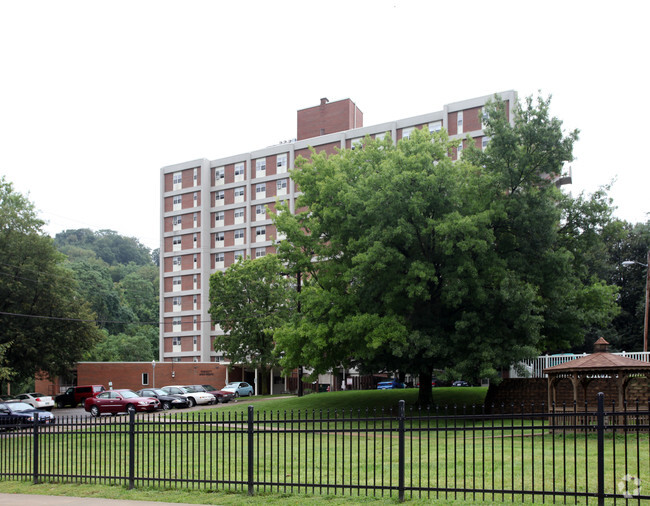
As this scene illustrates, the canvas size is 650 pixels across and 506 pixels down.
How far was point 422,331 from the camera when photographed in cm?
2642

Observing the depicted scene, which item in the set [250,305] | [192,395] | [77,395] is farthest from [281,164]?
[192,395]

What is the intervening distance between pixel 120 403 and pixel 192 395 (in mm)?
5627

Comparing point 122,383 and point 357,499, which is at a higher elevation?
point 357,499

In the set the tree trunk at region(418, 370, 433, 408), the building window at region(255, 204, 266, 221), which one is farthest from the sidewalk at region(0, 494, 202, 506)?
the building window at region(255, 204, 266, 221)

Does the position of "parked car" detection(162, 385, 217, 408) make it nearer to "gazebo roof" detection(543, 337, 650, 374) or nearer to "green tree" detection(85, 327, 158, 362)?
"gazebo roof" detection(543, 337, 650, 374)

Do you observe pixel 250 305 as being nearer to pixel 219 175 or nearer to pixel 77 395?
pixel 77 395

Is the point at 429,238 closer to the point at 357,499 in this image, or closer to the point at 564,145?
the point at 564,145

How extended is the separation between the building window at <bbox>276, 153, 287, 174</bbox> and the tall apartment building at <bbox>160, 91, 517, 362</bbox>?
12 centimetres

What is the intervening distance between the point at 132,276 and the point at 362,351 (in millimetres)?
94478

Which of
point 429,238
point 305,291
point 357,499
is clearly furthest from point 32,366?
point 357,499

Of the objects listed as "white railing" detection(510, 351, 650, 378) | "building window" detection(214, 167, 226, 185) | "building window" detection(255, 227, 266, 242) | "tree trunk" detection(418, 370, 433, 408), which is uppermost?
"building window" detection(214, 167, 226, 185)

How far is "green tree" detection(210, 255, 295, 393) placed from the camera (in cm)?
5250

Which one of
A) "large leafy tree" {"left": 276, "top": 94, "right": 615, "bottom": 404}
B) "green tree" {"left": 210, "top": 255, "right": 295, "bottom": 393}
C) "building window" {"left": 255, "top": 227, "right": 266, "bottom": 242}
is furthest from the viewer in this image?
"building window" {"left": 255, "top": 227, "right": 266, "bottom": 242}

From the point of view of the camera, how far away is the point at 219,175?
78.2 metres
